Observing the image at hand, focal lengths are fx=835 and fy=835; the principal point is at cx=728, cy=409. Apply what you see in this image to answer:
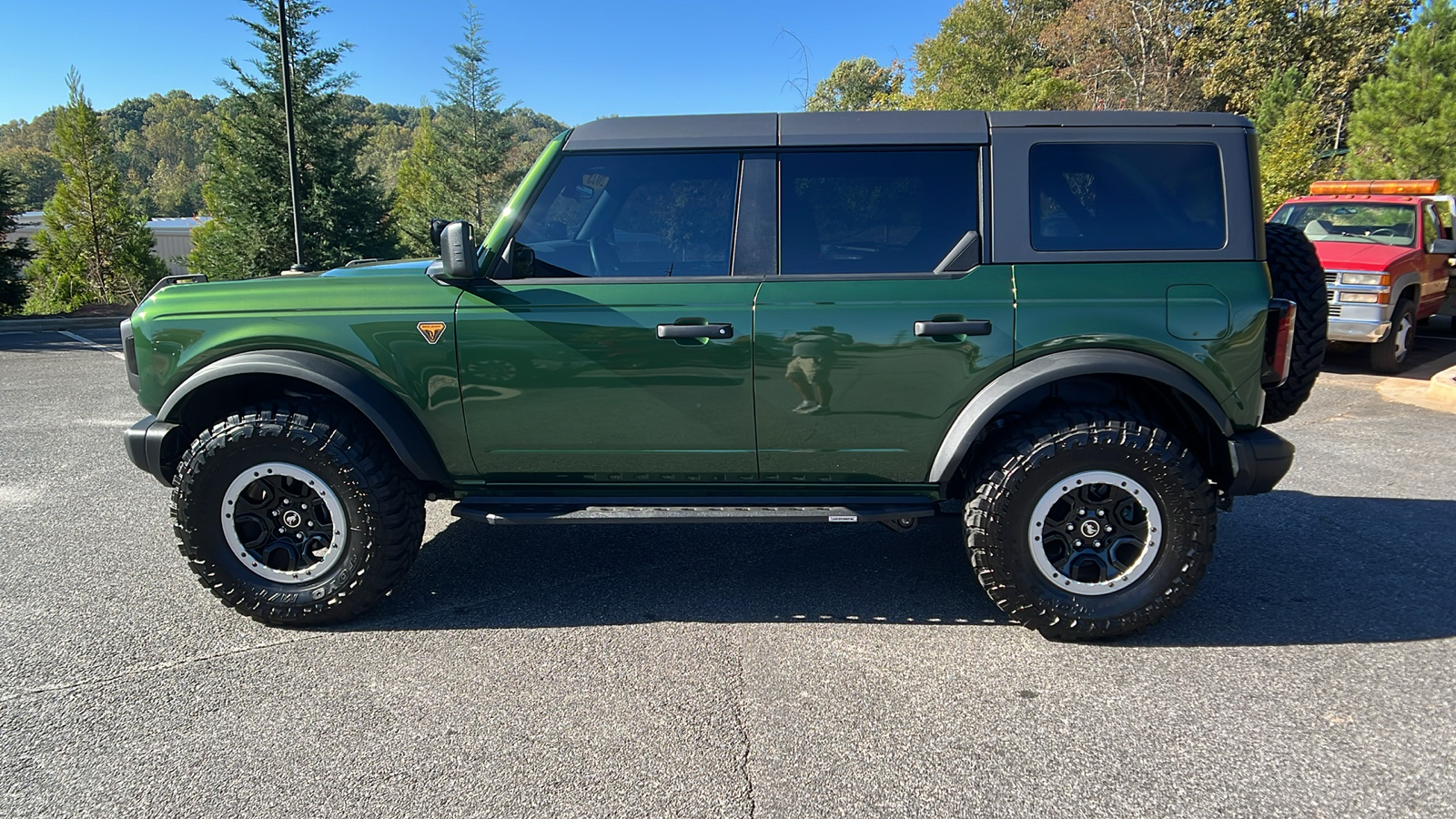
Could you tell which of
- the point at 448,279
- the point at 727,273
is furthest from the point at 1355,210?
the point at 448,279

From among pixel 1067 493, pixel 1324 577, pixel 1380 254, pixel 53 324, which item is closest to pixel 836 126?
pixel 1067 493

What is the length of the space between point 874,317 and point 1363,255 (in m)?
8.45

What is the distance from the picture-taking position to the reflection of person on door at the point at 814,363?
3213 millimetres

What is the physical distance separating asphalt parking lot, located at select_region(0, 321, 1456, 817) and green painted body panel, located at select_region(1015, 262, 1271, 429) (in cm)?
107

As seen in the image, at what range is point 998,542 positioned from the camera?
127 inches

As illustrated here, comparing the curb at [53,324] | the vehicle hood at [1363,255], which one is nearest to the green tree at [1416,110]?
the vehicle hood at [1363,255]

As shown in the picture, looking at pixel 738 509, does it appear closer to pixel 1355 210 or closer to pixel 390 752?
pixel 390 752

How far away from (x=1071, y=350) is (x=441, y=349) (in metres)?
2.46

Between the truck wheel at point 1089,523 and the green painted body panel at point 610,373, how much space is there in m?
1.02

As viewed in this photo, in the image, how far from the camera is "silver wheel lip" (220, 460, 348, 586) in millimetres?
3369

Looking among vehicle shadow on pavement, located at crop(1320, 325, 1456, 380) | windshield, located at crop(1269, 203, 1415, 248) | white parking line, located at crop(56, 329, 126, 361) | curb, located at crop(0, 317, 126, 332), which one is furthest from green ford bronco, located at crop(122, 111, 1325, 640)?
curb, located at crop(0, 317, 126, 332)

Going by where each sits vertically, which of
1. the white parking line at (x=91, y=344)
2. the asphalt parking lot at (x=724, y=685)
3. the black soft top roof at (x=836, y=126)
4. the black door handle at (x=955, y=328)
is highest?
the black soft top roof at (x=836, y=126)

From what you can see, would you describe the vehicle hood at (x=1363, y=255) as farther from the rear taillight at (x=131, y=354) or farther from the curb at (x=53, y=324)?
the curb at (x=53, y=324)

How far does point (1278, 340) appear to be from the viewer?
3184 mm
